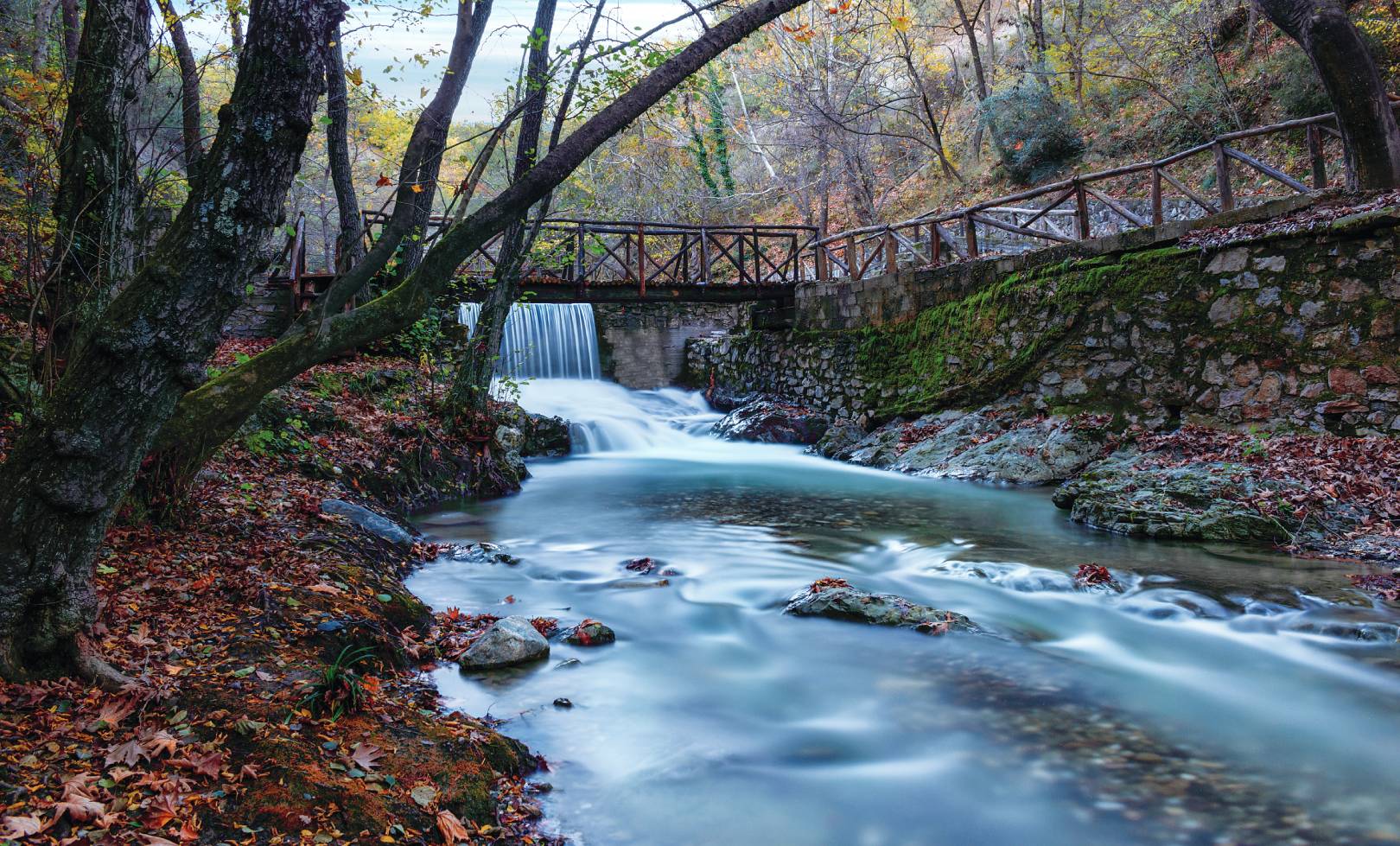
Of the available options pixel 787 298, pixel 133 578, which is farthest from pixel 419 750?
pixel 787 298

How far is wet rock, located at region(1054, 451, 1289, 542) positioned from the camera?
19.7ft

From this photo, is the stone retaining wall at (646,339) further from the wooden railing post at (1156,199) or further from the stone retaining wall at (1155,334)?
the wooden railing post at (1156,199)

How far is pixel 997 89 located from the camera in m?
22.6

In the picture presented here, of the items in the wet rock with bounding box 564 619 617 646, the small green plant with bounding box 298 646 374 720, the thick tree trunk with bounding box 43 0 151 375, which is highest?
the thick tree trunk with bounding box 43 0 151 375

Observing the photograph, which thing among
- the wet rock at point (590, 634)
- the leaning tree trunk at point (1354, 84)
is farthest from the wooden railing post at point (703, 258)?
the wet rock at point (590, 634)

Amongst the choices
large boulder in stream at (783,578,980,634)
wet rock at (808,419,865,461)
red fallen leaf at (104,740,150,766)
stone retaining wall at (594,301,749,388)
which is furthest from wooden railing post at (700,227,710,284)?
red fallen leaf at (104,740,150,766)

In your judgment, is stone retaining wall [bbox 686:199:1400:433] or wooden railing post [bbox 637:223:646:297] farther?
wooden railing post [bbox 637:223:646:297]

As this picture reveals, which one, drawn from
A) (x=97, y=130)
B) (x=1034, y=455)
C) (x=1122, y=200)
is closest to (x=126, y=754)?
(x=97, y=130)

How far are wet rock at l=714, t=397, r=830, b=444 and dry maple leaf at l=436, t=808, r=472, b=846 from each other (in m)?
11.3

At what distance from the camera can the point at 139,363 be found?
2453 millimetres

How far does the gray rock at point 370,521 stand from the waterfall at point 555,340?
11357 millimetres

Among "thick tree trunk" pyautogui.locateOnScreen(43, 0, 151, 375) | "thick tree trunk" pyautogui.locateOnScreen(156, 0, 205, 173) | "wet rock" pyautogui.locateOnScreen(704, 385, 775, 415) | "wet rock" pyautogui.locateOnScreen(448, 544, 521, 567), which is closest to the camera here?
"thick tree trunk" pyautogui.locateOnScreen(43, 0, 151, 375)

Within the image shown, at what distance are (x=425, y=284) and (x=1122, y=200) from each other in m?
16.6

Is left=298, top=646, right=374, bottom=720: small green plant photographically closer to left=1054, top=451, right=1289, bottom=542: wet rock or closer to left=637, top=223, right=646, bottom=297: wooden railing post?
left=1054, top=451, right=1289, bottom=542: wet rock
